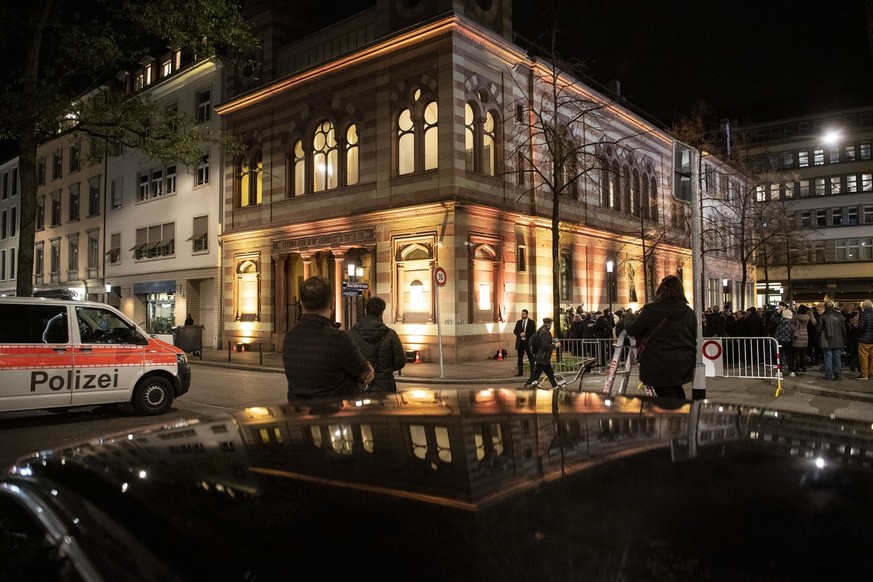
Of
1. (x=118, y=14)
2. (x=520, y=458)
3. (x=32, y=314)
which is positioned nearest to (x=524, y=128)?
(x=118, y=14)

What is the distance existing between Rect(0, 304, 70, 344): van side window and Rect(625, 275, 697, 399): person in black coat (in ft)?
29.3

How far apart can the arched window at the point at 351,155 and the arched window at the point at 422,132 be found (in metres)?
2.78

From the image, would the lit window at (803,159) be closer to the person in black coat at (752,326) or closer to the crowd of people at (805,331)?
the crowd of people at (805,331)

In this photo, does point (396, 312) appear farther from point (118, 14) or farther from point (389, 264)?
point (118, 14)

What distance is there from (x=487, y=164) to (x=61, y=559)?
23476mm

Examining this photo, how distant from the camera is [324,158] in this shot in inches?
1032

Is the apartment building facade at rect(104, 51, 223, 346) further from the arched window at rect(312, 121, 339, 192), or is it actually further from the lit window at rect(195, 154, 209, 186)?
the arched window at rect(312, 121, 339, 192)

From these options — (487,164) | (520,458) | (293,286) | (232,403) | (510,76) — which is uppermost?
(510,76)

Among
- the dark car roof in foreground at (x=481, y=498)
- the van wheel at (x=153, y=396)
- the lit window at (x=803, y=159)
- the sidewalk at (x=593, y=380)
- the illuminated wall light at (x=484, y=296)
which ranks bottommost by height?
the sidewalk at (x=593, y=380)

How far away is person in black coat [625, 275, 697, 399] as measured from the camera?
6078 mm

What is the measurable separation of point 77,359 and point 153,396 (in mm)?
1494

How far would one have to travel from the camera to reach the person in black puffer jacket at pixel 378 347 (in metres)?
7.26

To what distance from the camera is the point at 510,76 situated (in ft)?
80.1

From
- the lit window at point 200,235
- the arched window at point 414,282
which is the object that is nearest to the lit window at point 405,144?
the arched window at point 414,282
